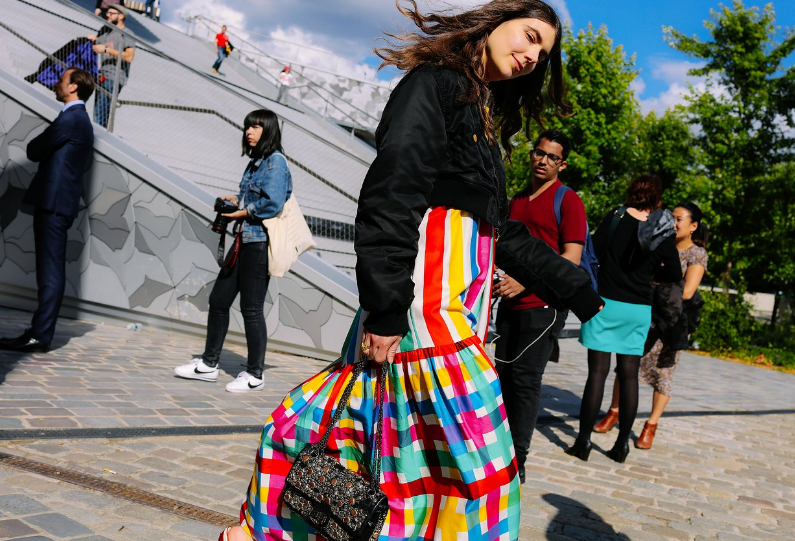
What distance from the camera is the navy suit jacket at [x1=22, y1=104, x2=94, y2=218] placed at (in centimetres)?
634

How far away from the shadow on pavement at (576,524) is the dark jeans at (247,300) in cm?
273

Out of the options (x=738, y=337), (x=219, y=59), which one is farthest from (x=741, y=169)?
(x=219, y=59)

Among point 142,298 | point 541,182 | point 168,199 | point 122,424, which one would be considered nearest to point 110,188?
point 168,199

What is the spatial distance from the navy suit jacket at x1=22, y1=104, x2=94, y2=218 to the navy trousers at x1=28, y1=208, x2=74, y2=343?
10 cm

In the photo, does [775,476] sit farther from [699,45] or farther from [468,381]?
[699,45]

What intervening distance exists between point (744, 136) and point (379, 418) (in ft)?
71.5

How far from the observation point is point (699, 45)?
22094 millimetres

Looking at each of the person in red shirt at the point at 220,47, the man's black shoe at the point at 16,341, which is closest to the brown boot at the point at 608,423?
the man's black shoe at the point at 16,341

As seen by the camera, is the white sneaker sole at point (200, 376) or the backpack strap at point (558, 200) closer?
the backpack strap at point (558, 200)

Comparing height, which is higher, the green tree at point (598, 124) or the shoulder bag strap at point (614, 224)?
the green tree at point (598, 124)

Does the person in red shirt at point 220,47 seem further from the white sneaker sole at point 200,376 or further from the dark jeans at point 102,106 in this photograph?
the white sneaker sole at point 200,376

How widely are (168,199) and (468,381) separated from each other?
23.3ft

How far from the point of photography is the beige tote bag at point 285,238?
20.6ft

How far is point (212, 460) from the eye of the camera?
4.48m
